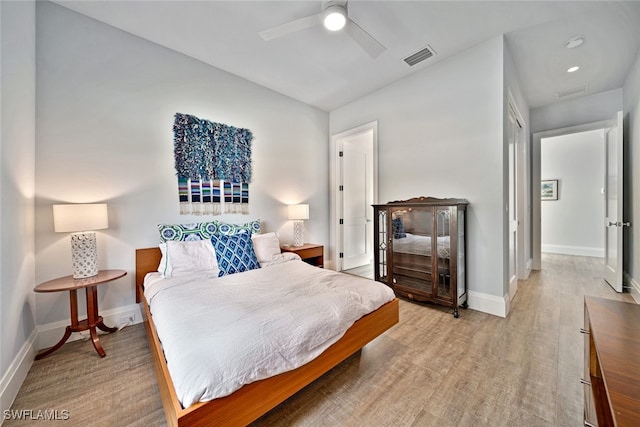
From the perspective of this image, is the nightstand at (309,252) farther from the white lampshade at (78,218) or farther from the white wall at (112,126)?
the white lampshade at (78,218)

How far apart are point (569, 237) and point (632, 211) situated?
305cm

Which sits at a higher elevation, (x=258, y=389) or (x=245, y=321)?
(x=245, y=321)

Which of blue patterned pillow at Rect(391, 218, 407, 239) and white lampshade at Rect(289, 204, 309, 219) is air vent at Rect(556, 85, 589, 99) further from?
white lampshade at Rect(289, 204, 309, 219)

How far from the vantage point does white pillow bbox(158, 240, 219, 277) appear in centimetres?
223

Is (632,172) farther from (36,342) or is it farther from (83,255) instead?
(36,342)

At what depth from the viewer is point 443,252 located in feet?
8.70

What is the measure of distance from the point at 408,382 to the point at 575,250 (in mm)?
6508

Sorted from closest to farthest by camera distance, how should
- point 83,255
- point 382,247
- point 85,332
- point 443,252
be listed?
point 83,255
point 85,332
point 443,252
point 382,247

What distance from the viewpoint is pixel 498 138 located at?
8.34 ft

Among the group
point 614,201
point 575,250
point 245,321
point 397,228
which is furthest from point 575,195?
point 245,321

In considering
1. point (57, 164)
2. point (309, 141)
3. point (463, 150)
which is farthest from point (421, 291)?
point (57, 164)

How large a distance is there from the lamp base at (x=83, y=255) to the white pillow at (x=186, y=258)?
Result: 502 millimetres

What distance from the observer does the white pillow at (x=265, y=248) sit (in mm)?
2762
